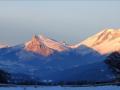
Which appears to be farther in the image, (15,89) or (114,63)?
(114,63)

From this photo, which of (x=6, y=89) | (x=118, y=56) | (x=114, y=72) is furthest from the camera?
(x=118, y=56)

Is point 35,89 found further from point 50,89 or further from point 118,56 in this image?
point 118,56

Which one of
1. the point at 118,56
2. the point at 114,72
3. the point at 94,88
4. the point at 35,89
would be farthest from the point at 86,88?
the point at 118,56

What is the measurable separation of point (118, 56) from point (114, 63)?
20.4 feet

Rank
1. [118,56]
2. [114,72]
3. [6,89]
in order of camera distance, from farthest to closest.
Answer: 1. [118,56]
2. [114,72]
3. [6,89]

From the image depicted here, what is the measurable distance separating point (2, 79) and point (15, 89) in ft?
109

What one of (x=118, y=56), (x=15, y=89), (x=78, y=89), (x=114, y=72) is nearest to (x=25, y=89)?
(x=15, y=89)

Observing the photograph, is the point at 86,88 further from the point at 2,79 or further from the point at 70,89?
the point at 2,79

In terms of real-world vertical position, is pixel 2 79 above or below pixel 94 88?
above

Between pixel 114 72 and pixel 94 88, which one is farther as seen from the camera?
pixel 114 72

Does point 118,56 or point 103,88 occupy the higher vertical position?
point 118,56

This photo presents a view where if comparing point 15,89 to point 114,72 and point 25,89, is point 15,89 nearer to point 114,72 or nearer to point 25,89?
point 25,89

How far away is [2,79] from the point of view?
88438 mm

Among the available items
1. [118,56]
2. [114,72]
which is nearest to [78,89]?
[114,72]
